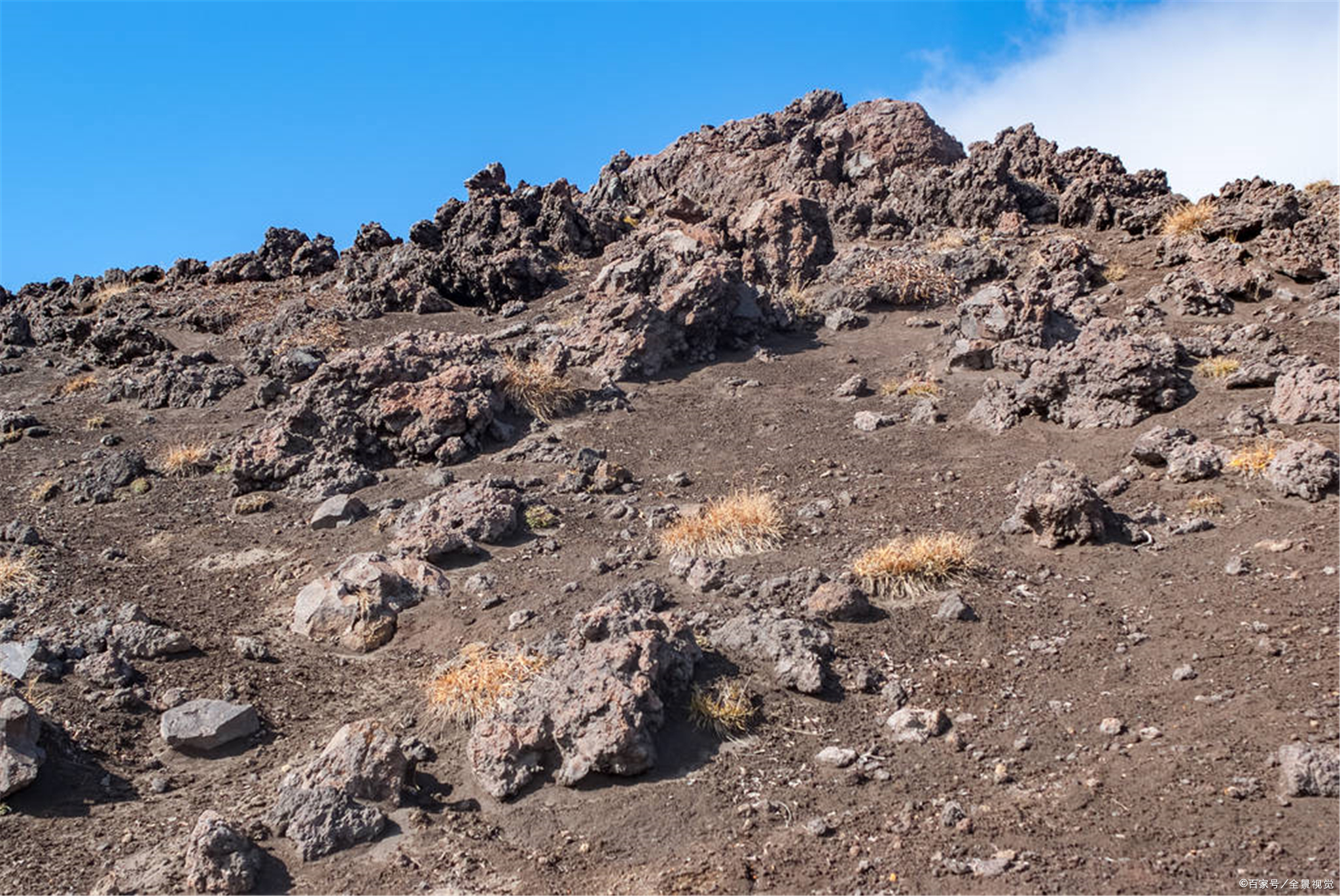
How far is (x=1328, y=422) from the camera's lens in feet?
25.3

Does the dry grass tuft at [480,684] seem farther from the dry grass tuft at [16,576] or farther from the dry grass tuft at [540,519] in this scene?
the dry grass tuft at [16,576]

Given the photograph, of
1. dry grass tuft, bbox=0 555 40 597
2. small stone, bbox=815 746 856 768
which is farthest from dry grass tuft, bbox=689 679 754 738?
dry grass tuft, bbox=0 555 40 597

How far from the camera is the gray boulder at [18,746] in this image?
538cm

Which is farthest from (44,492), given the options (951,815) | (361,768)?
(951,815)

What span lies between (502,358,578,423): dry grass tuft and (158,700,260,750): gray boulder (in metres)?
5.87

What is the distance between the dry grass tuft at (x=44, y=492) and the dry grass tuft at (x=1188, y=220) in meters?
15.6

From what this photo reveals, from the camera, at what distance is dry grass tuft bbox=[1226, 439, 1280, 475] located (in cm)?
732

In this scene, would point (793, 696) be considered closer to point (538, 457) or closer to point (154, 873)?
point (154, 873)

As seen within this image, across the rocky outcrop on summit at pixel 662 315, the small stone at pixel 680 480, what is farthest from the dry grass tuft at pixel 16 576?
the rocky outcrop on summit at pixel 662 315

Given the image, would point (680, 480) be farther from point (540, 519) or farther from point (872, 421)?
point (872, 421)

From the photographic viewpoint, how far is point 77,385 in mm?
15344

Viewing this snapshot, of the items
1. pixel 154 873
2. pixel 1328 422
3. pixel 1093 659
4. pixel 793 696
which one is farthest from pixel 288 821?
pixel 1328 422

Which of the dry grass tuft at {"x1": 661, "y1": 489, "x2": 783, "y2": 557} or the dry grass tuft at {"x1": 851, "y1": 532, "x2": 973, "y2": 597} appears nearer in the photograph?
the dry grass tuft at {"x1": 851, "y1": 532, "x2": 973, "y2": 597}

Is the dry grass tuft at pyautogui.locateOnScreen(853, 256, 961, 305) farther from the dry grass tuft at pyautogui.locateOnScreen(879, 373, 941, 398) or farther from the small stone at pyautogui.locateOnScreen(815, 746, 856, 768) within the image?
the small stone at pyautogui.locateOnScreen(815, 746, 856, 768)
